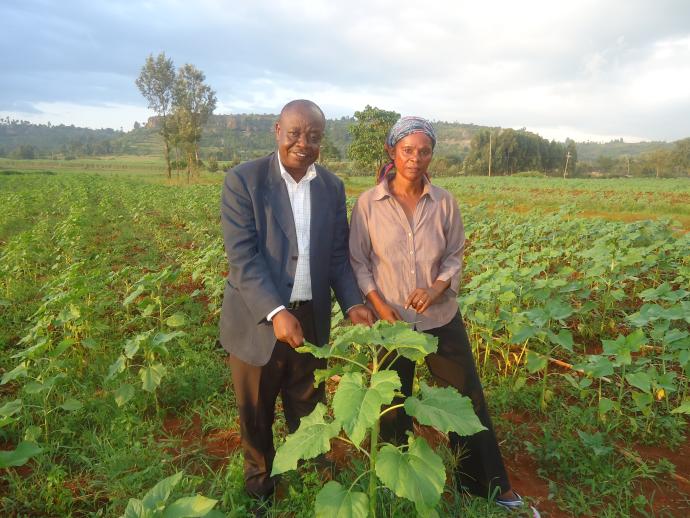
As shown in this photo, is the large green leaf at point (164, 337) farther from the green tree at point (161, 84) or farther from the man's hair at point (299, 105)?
the green tree at point (161, 84)

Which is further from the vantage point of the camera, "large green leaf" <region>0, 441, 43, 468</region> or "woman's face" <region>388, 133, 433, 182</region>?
"woman's face" <region>388, 133, 433, 182</region>

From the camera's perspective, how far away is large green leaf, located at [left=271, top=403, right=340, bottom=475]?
1.38m

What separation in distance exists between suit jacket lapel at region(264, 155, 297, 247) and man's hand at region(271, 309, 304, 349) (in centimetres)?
36

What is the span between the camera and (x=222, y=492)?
2.27 metres

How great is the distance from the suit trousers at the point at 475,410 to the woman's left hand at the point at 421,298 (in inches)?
6.9

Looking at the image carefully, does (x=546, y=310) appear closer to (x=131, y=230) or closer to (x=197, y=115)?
(x=131, y=230)

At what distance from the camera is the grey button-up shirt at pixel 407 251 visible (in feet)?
7.14

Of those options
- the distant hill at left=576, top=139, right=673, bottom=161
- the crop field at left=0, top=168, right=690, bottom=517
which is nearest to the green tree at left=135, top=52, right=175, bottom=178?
the crop field at left=0, top=168, right=690, bottom=517

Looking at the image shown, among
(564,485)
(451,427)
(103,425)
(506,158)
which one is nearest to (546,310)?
(564,485)

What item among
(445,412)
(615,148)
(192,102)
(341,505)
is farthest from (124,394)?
(615,148)

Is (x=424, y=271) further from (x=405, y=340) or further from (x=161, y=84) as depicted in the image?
(x=161, y=84)

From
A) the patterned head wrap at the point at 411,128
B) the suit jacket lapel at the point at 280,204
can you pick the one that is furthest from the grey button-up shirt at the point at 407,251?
the suit jacket lapel at the point at 280,204

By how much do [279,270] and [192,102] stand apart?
42.1m

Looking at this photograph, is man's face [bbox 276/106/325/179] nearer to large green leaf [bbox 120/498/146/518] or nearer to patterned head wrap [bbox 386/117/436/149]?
patterned head wrap [bbox 386/117/436/149]
